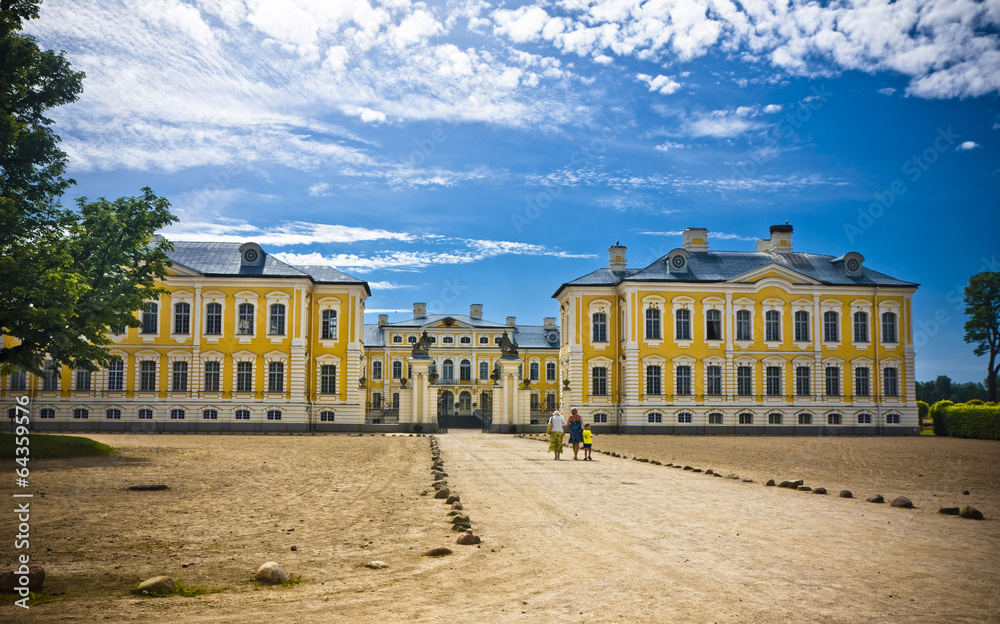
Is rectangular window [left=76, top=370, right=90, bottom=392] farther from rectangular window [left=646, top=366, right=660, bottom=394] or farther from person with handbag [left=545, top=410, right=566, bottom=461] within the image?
person with handbag [left=545, top=410, right=566, bottom=461]

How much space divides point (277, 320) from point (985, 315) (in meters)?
45.6

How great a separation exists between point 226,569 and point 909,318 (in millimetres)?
48307

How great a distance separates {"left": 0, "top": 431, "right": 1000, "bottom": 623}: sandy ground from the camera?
19.4 ft

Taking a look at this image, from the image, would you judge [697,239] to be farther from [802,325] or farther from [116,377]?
[116,377]

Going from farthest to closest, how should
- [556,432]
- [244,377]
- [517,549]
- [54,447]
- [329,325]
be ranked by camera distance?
[329,325], [244,377], [556,432], [54,447], [517,549]

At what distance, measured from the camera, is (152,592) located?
6.19 metres

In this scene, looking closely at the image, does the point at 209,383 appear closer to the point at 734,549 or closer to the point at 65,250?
the point at 65,250

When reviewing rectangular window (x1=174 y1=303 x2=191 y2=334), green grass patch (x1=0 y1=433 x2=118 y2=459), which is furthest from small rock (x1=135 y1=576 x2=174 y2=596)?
rectangular window (x1=174 y1=303 x2=191 y2=334)

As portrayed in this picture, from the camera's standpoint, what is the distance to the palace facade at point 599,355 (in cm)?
4400

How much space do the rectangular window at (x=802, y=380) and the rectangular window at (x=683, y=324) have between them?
7087mm

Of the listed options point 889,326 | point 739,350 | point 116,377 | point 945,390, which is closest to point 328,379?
point 116,377

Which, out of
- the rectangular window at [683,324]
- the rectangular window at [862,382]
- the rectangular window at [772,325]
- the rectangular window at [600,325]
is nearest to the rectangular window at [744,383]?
the rectangular window at [772,325]

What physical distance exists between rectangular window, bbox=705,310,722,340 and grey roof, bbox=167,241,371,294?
21117mm

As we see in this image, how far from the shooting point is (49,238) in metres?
20.3
